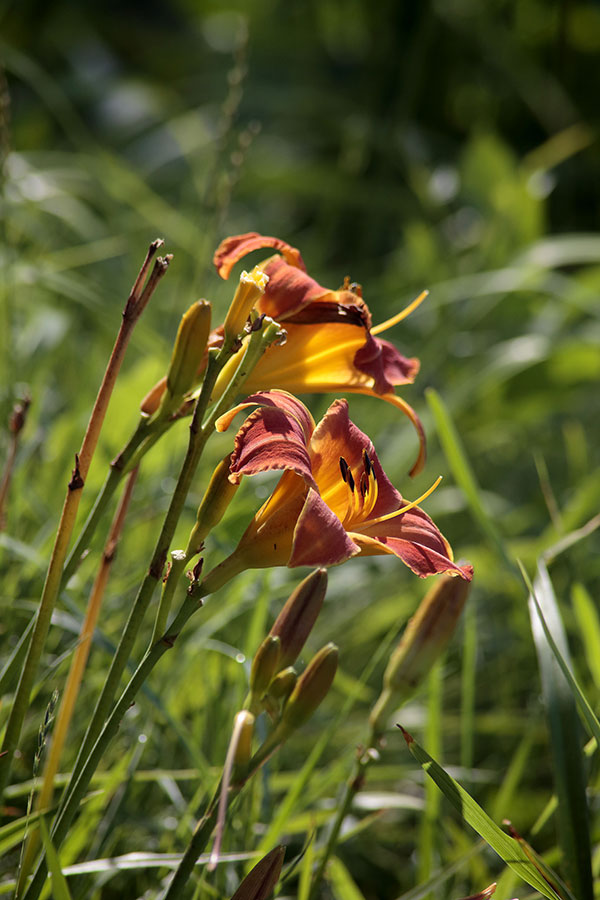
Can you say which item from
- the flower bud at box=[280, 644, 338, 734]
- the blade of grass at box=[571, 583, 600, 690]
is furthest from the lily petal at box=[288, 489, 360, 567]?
the blade of grass at box=[571, 583, 600, 690]

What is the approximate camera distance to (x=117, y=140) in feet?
7.29

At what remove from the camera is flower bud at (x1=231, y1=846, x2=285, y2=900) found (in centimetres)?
42

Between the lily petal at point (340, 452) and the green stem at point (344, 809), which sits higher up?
the lily petal at point (340, 452)

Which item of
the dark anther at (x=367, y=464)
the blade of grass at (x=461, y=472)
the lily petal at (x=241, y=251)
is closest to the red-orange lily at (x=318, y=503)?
the dark anther at (x=367, y=464)

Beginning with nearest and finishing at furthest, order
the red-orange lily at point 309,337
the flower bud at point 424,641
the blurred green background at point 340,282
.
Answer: the red-orange lily at point 309,337 < the flower bud at point 424,641 < the blurred green background at point 340,282

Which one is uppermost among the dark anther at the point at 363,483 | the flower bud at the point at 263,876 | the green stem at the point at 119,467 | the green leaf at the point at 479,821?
the dark anther at the point at 363,483

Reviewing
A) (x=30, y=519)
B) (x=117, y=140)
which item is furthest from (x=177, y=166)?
(x=30, y=519)

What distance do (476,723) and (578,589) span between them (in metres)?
0.32

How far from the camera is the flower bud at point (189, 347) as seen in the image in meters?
0.42

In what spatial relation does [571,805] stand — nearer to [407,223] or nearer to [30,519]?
[30,519]

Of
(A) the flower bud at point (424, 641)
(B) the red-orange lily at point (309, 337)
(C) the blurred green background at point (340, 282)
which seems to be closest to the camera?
(B) the red-orange lily at point (309, 337)

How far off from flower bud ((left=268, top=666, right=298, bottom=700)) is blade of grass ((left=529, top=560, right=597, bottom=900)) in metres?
0.16

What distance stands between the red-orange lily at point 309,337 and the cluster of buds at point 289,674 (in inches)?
4.8

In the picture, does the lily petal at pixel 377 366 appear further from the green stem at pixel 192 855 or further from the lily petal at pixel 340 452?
the green stem at pixel 192 855
